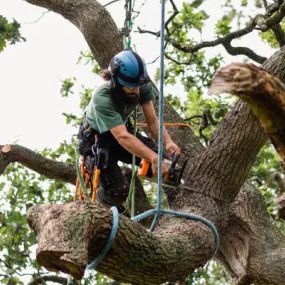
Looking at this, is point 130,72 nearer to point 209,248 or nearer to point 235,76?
point 209,248

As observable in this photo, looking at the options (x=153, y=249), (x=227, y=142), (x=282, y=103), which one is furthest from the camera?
(x=227, y=142)

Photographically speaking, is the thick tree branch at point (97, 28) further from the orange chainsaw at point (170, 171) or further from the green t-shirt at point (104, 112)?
the orange chainsaw at point (170, 171)

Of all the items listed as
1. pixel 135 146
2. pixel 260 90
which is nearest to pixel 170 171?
Answer: pixel 135 146

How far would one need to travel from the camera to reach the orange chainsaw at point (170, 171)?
435cm

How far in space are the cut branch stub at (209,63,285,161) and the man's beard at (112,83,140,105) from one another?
221 cm

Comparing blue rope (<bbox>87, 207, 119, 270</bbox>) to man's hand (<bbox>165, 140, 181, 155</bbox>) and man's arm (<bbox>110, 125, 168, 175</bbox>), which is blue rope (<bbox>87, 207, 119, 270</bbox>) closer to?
man's arm (<bbox>110, 125, 168, 175</bbox>)

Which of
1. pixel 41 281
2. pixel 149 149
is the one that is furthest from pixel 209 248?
pixel 41 281

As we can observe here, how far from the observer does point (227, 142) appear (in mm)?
4262

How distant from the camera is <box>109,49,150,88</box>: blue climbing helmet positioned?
4.36 m

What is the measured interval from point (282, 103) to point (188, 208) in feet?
7.17

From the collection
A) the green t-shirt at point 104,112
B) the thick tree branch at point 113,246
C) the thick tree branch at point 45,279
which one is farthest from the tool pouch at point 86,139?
the thick tree branch at point 45,279

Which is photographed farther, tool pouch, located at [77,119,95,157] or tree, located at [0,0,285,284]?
tool pouch, located at [77,119,95,157]

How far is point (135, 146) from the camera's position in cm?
429

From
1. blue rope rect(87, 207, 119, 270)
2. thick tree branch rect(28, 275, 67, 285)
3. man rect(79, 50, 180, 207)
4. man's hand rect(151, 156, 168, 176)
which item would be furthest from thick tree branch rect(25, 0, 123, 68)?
thick tree branch rect(28, 275, 67, 285)
